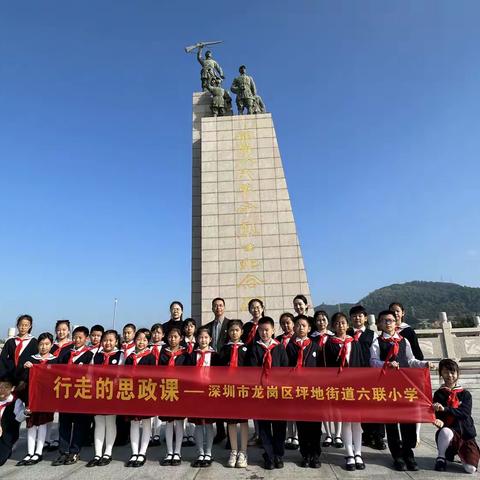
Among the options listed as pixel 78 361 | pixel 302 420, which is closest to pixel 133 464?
pixel 78 361

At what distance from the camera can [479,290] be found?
117 m

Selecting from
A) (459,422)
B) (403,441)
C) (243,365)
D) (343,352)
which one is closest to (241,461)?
(243,365)

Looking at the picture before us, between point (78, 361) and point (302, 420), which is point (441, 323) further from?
point (78, 361)

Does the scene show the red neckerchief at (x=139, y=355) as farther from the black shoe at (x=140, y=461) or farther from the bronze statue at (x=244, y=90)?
the bronze statue at (x=244, y=90)

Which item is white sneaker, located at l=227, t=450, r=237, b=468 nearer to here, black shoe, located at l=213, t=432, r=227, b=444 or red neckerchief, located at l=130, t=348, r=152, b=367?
black shoe, located at l=213, t=432, r=227, b=444

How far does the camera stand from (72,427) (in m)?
4.42

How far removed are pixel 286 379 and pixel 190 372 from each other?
3.44ft

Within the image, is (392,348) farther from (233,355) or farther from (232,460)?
(232,460)

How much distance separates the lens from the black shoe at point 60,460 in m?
3.89

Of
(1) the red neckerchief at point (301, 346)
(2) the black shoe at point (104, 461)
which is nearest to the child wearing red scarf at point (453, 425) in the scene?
(1) the red neckerchief at point (301, 346)

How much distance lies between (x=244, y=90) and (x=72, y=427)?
1120cm

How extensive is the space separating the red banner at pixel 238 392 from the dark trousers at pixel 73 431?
0.53 feet

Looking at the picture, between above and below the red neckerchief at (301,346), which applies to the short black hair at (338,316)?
above

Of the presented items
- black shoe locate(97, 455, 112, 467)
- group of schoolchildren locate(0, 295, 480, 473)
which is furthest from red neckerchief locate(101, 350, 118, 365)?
black shoe locate(97, 455, 112, 467)
